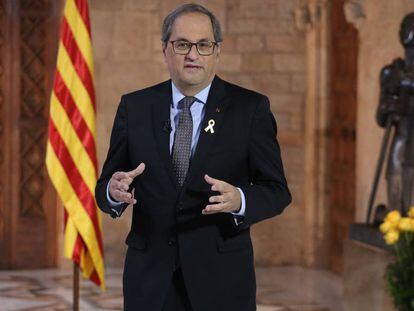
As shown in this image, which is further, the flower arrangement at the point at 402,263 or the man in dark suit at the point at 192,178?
the flower arrangement at the point at 402,263

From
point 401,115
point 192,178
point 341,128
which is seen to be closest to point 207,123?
point 192,178

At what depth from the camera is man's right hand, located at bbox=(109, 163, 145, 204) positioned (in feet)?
6.61

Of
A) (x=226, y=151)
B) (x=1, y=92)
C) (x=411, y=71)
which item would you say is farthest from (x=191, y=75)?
(x=1, y=92)

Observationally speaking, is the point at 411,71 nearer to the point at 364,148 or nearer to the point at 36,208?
the point at 364,148

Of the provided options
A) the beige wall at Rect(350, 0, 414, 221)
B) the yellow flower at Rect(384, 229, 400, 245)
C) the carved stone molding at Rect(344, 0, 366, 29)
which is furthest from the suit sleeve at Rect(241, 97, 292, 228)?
the carved stone molding at Rect(344, 0, 366, 29)

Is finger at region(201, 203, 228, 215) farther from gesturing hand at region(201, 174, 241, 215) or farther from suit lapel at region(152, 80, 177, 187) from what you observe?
suit lapel at region(152, 80, 177, 187)

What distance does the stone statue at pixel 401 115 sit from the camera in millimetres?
4777

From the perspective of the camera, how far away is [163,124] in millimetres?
2178

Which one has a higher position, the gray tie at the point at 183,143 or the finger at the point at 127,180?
the gray tie at the point at 183,143

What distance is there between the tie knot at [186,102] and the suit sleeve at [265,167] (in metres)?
0.15

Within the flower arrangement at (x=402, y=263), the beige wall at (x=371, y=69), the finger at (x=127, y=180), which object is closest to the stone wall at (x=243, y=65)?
the beige wall at (x=371, y=69)

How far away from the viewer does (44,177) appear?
24.2 feet

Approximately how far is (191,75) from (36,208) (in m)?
5.52

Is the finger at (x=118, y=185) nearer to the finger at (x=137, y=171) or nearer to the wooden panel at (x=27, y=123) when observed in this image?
the finger at (x=137, y=171)
